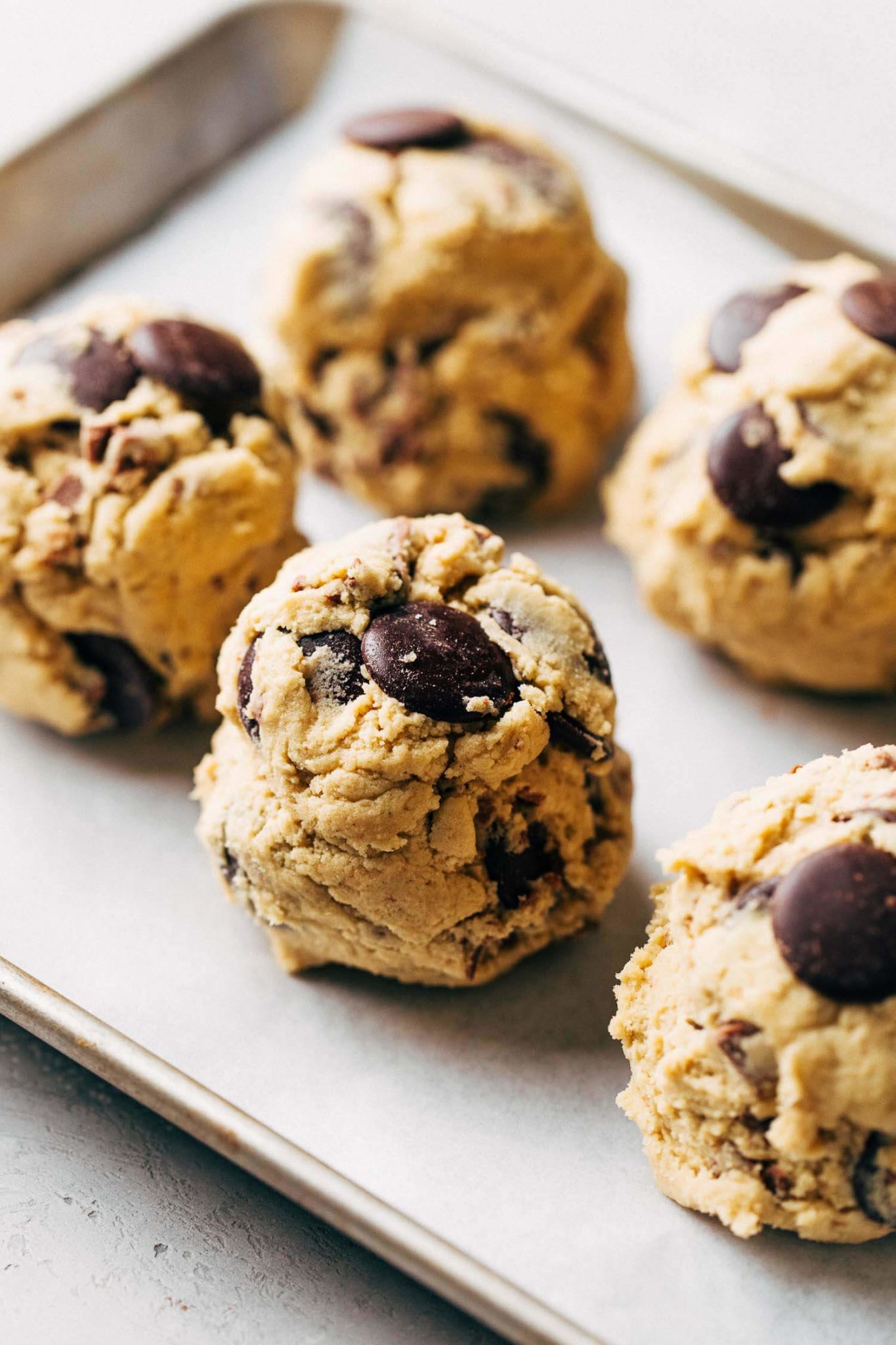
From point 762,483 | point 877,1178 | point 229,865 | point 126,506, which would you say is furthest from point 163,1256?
point 762,483

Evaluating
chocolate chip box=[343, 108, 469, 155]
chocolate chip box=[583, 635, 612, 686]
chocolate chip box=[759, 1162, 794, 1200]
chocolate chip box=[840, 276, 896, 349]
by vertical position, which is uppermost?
chocolate chip box=[343, 108, 469, 155]

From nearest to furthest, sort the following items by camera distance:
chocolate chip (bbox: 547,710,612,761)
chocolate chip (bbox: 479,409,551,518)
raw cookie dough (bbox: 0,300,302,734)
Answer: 1. chocolate chip (bbox: 547,710,612,761)
2. raw cookie dough (bbox: 0,300,302,734)
3. chocolate chip (bbox: 479,409,551,518)

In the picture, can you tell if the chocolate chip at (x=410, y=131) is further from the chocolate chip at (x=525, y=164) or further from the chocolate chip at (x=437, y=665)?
the chocolate chip at (x=437, y=665)

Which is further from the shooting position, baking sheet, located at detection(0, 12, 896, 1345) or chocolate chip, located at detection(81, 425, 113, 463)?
chocolate chip, located at detection(81, 425, 113, 463)

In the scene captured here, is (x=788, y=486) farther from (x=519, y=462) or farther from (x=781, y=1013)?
(x=781, y=1013)

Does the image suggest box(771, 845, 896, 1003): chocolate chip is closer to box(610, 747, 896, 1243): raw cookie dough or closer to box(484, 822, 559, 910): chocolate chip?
box(610, 747, 896, 1243): raw cookie dough

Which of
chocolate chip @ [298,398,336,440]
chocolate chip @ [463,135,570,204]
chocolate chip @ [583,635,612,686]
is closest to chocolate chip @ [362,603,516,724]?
chocolate chip @ [583,635,612,686]
